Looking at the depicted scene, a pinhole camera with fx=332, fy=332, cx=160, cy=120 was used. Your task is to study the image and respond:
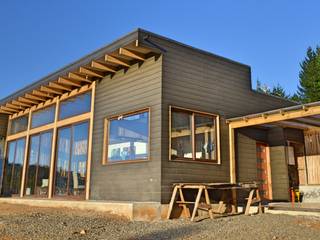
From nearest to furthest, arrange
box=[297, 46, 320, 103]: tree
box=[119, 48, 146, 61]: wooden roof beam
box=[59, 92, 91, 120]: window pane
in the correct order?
box=[119, 48, 146, 61]: wooden roof beam
box=[59, 92, 91, 120]: window pane
box=[297, 46, 320, 103]: tree

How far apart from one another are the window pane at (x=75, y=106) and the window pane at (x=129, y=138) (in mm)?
1571

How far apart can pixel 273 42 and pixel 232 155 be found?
33550 millimetres

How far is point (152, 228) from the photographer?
6223 mm

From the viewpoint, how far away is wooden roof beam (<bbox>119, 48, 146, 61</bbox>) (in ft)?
27.3

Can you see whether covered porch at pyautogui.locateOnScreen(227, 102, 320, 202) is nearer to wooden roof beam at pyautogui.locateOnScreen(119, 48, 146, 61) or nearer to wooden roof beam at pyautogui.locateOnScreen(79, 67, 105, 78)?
wooden roof beam at pyautogui.locateOnScreen(119, 48, 146, 61)

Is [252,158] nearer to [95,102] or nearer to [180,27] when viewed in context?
[95,102]

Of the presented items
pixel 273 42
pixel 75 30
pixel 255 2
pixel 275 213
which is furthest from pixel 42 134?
pixel 273 42

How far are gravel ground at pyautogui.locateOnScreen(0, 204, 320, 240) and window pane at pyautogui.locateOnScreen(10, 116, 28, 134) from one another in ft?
25.2

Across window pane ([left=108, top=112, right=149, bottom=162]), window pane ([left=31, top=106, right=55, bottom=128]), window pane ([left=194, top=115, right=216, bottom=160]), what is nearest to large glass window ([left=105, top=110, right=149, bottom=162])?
window pane ([left=108, top=112, right=149, bottom=162])

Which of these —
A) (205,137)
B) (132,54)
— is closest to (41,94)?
(132,54)

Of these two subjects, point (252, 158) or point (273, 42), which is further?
point (273, 42)

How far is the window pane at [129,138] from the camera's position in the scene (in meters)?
8.33

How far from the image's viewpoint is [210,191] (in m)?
8.50

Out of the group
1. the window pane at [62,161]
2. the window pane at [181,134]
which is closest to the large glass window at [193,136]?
the window pane at [181,134]
